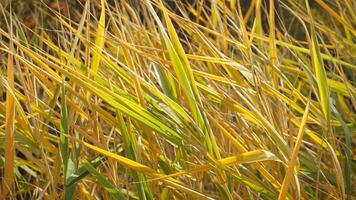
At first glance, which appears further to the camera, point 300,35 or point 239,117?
point 300,35

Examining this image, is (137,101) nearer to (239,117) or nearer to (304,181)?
(239,117)

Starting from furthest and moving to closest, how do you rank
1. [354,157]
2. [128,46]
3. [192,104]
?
[354,157] → [128,46] → [192,104]

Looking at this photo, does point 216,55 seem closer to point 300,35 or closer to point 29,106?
point 29,106

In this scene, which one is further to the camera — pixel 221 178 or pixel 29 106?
pixel 29 106

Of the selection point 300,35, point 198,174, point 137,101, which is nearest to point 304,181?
point 198,174

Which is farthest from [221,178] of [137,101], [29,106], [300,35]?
[300,35]

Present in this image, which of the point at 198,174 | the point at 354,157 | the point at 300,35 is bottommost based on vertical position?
the point at 300,35

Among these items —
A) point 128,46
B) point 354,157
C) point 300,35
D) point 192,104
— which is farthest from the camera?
point 300,35

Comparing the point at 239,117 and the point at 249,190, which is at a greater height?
the point at 239,117

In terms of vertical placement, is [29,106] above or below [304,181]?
above
